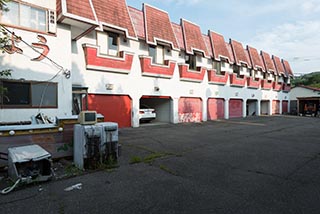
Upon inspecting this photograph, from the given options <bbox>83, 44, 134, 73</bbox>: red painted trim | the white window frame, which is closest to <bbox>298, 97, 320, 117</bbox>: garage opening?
<bbox>83, 44, 134, 73</bbox>: red painted trim

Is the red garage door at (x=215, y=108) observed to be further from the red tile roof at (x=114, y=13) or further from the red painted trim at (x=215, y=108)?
the red tile roof at (x=114, y=13)

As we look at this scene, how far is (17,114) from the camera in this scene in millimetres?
8594

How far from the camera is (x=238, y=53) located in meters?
23.4

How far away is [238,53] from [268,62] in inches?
332

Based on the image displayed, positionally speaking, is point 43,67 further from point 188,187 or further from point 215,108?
point 215,108

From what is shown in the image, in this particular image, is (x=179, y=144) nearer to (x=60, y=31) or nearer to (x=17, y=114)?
(x=17, y=114)

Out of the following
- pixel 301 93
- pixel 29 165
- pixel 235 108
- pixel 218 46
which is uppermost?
pixel 218 46

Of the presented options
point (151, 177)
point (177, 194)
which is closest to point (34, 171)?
point (151, 177)

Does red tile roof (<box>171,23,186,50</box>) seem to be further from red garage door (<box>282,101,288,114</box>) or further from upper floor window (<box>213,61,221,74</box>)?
red garage door (<box>282,101,288,114</box>)

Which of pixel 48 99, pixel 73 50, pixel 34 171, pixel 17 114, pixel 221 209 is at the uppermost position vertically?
pixel 73 50

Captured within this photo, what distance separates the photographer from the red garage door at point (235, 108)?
902 inches

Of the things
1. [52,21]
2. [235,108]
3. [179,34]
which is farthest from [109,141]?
[235,108]

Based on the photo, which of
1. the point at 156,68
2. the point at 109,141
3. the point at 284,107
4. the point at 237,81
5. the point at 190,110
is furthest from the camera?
the point at 284,107

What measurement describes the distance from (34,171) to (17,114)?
5.25 m
